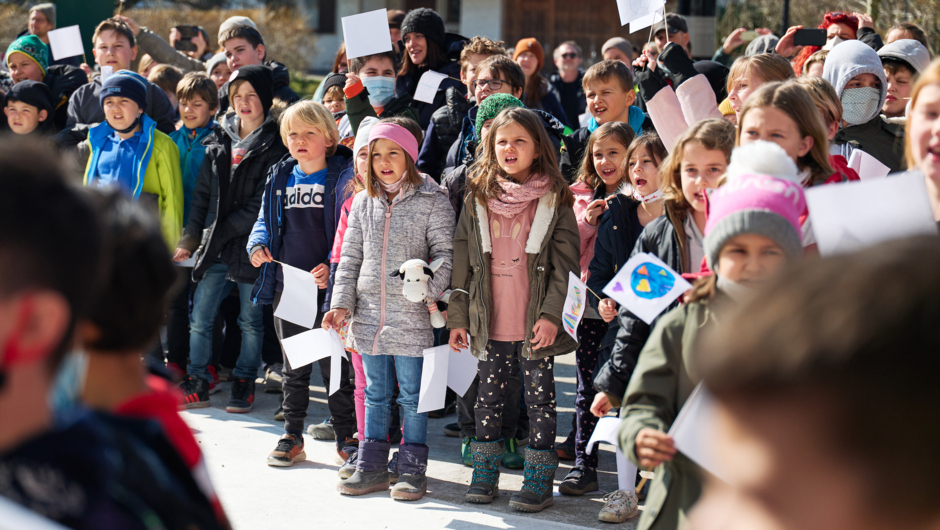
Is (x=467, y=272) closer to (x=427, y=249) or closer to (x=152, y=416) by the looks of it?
(x=427, y=249)

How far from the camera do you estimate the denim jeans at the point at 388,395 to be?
13.6 ft

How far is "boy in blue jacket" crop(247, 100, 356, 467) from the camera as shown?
15.1 ft

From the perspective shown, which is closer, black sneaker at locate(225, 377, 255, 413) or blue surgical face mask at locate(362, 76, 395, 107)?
black sneaker at locate(225, 377, 255, 413)

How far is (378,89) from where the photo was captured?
5.60 metres

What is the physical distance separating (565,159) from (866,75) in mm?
1613

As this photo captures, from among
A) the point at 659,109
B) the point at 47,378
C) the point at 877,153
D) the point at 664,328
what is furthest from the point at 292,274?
the point at 47,378

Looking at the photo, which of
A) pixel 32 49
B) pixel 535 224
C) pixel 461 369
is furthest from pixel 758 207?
pixel 32 49

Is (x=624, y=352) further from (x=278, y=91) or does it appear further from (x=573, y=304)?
(x=278, y=91)

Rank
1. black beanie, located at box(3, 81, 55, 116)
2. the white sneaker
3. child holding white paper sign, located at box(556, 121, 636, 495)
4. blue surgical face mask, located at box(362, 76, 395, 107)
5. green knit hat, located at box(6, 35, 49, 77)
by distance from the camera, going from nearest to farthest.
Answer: the white sneaker → child holding white paper sign, located at box(556, 121, 636, 495) → blue surgical face mask, located at box(362, 76, 395, 107) → black beanie, located at box(3, 81, 55, 116) → green knit hat, located at box(6, 35, 49, 77)

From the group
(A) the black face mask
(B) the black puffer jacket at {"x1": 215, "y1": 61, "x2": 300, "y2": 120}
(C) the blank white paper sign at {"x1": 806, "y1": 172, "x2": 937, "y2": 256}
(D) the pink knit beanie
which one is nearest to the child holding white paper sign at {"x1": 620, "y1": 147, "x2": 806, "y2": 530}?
(D) the pink knit beanie

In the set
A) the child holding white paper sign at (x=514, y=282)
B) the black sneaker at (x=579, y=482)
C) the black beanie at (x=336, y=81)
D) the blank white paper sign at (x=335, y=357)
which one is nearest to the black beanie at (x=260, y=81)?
the black beanie at (x=336, y=81)

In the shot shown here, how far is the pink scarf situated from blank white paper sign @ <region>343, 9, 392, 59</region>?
6.30 ft

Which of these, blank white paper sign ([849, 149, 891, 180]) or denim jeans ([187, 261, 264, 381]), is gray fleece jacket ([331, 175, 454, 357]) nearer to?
denim jeans ([187, 261, 264, 381])

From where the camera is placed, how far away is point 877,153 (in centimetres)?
432
